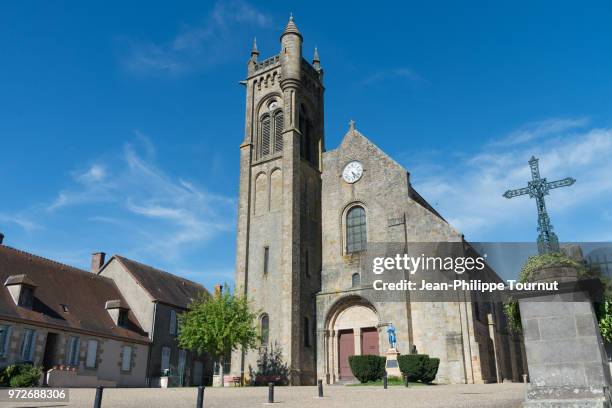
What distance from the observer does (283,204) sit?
1142 inches

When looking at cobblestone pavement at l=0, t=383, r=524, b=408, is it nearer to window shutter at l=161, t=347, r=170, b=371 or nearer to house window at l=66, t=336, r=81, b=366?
house window at l=66, t=336, r=81, b=366

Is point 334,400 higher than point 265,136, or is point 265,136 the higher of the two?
point 265,136

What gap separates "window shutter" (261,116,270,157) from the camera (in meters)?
32.1

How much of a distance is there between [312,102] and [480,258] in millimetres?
14717

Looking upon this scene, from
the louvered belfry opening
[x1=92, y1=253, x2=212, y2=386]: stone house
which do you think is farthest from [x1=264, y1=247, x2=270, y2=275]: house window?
the louvered belfry opening

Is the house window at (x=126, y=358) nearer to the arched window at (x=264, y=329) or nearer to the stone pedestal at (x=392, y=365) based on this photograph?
the arched window at (x=264, y=329)

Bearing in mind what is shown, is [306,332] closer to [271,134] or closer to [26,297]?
[271,134]

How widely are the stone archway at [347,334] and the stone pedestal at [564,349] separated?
20.5m

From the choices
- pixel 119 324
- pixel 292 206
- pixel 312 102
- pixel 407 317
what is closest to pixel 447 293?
pixel 407 317

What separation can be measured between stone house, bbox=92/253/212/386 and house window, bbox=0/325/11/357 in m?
9.68

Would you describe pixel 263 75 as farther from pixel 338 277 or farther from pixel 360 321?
pixel 360 321

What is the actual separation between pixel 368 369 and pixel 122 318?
15.0m

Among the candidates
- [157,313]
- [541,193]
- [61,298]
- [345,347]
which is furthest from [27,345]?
[541,193]

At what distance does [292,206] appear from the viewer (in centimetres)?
2848
